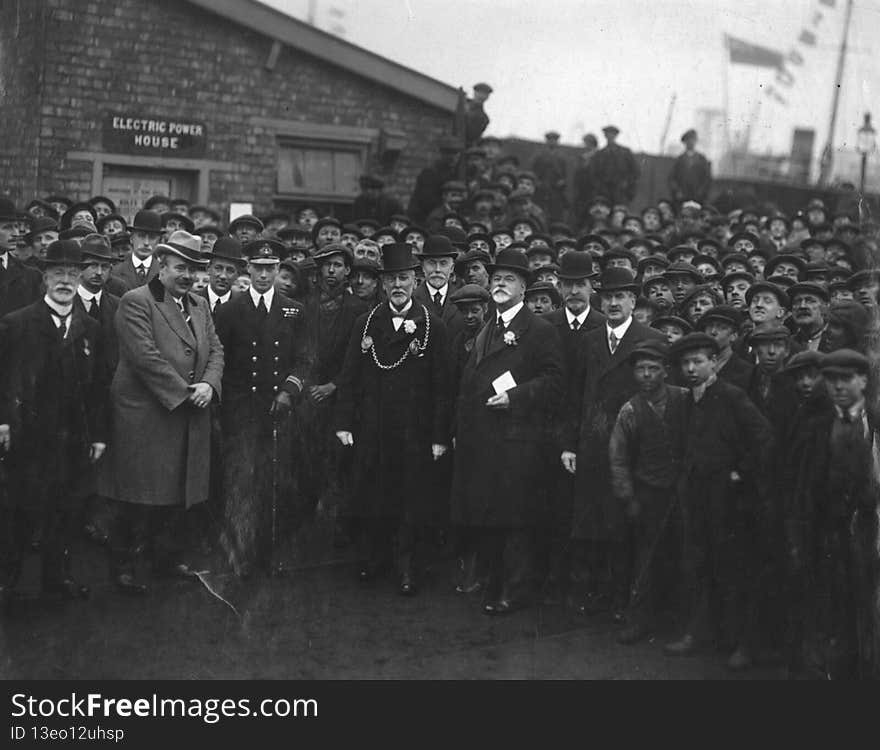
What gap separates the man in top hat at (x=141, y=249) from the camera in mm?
8055

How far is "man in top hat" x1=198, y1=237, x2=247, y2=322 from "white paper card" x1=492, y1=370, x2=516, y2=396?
8.23 feet

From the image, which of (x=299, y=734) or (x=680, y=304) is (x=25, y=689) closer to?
(x=299, y=734)

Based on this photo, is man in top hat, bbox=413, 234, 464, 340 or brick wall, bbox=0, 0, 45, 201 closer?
man in top hat, bbox=413, 234, 464, 340

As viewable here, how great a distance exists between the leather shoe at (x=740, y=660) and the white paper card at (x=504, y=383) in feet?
6.60

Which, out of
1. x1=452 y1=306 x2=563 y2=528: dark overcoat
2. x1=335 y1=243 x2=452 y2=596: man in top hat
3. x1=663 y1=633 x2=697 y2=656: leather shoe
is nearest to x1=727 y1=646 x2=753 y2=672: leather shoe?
x1=663 y1=633 x2=697 y2=656: leather shoe

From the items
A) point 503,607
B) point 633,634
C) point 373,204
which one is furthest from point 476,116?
point 633,634

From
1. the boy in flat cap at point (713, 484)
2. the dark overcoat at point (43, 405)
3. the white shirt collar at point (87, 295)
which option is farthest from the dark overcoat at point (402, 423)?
the white shirt collar at point (87, 295)

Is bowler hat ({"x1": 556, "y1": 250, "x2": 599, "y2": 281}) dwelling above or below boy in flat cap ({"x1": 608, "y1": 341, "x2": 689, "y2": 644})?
above

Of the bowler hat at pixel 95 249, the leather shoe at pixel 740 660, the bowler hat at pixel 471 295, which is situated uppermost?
the bowler hat at pixel 95 249

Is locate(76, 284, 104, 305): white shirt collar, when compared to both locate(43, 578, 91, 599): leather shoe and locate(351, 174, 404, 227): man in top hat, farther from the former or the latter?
locate(351, 174, 404, 227): man in top hat

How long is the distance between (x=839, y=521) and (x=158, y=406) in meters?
3.91

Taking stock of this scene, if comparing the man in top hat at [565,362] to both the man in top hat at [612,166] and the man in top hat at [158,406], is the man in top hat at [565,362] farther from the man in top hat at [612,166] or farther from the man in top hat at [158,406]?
the man in top hat at [612,166]

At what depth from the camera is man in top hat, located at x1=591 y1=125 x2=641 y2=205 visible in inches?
579

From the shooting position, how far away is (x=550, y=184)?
15.5 metres
